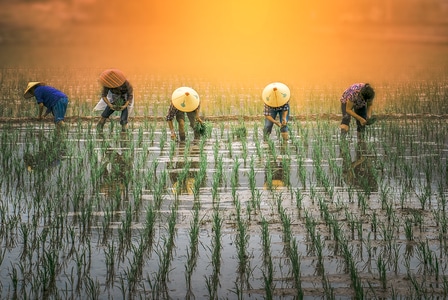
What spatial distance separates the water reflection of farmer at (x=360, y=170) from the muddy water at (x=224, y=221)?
0.02 m

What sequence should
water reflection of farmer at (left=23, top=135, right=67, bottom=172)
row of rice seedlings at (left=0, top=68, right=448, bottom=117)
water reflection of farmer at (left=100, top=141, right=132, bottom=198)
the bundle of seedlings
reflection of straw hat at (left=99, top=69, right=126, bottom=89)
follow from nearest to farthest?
1. water reflection of farmer at (left=100, top=141, right=132, bottom=198)
2. water reflection of farmer at (left=23, top=135, right=67, bottom=172)
3. the bundle of seedlings
4. reflection of straw hat at (left=99, top=69, right=126, bottom=89)
5. row of rice seedlings at (left=0, top=68, right=448, bottom=117)

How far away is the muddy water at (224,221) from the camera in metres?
3.61

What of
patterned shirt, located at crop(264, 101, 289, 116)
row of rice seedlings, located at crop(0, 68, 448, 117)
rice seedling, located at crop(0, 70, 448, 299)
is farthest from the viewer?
row of rice seedlings, located at crop(0, 68, 448, 117)

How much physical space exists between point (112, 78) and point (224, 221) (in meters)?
4.70

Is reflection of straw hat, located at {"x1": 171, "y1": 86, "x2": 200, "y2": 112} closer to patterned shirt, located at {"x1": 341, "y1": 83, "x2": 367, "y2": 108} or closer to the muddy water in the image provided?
the muddy water

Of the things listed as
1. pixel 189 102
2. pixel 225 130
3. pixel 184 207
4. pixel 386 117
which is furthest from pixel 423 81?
pixel 184 207

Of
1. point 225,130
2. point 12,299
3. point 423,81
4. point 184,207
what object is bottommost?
point 12,299

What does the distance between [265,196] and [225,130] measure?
14.6ft

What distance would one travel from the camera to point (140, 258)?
392 cm

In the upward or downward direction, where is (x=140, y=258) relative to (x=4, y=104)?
downward

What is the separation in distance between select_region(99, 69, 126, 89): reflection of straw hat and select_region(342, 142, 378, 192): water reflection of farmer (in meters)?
3.00

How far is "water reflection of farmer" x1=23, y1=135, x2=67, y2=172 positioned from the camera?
7056 mm

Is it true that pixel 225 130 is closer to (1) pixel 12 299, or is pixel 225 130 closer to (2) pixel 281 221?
(2) pixel 281 221

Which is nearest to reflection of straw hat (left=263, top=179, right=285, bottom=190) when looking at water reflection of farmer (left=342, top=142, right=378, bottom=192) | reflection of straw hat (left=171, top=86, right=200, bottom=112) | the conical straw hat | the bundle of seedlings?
water reflection of farmer (left=342, top=142, right=378, bottom=192)
